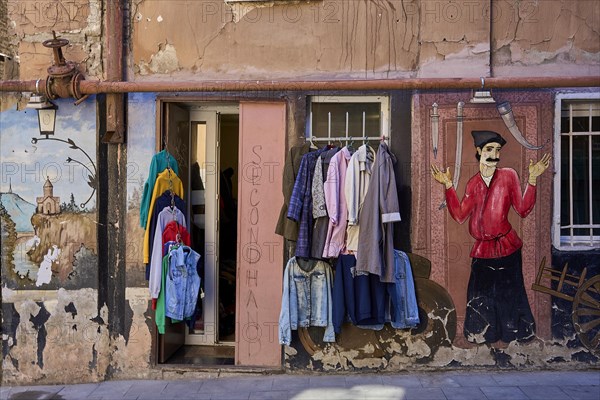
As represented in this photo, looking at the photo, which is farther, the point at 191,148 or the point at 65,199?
the point at 191,148

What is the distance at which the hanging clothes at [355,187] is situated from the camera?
19.2 feet

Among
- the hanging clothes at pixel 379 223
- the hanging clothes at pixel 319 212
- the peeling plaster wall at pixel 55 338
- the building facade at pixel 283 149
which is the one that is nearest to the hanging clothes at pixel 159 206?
the building facade at pixel 283 149

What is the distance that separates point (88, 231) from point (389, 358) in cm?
328

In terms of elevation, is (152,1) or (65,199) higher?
(152,1)

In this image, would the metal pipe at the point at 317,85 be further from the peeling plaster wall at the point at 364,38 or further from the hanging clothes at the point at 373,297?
the hanging clothes at the point at 373,297

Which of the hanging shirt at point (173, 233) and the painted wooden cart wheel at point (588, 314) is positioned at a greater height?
the hanging shirt at point (173, 233)

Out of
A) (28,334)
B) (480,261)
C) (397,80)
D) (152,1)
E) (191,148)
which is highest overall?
(152,1)

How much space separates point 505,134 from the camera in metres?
6.11

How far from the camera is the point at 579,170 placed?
6.23 metres

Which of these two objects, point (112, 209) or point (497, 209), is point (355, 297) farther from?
point (112, 209)

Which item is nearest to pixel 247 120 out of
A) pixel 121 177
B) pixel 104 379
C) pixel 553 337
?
pixel 121 177

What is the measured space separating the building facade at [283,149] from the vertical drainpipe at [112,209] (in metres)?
0.02

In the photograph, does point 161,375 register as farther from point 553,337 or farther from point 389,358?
point 553,337

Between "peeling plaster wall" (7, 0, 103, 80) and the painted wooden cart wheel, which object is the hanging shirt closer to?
"peeling plaster wall" (7, 0, 103, 80)
